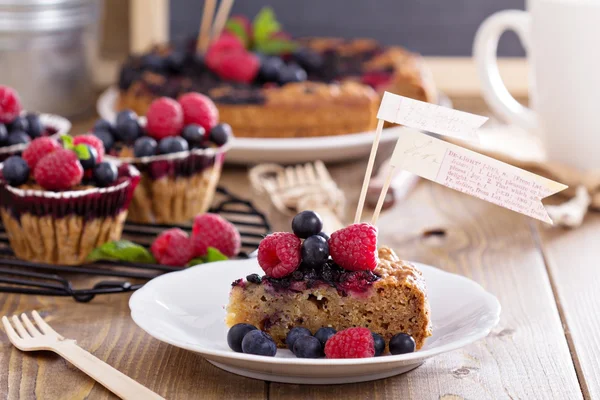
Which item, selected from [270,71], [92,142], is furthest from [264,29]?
[92,142]

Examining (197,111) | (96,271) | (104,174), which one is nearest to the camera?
(96,271)

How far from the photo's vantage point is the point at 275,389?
122cm

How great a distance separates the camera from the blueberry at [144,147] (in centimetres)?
185

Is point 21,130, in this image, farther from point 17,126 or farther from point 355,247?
point 355,247

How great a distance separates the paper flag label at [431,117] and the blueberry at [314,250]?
0.70ft

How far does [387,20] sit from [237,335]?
2.19 metres

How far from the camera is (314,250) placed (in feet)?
4.18

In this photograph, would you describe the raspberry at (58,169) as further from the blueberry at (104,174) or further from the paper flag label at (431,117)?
the paper flag label at (431,117)

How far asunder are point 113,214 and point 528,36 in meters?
1.13

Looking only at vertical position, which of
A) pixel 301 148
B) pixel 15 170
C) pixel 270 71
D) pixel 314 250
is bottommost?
pixel 301 148

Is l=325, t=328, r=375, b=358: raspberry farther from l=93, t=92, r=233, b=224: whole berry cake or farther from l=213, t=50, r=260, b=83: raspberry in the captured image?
l=213, t=50, r=260, b=83: raspberry

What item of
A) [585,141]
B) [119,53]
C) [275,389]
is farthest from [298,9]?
[275,389]

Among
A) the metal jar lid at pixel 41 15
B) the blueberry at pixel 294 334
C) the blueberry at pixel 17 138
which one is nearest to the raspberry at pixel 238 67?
the metal jar lid at pixel 41 15

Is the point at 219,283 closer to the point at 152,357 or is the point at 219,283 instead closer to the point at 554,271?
the point at 152,357
